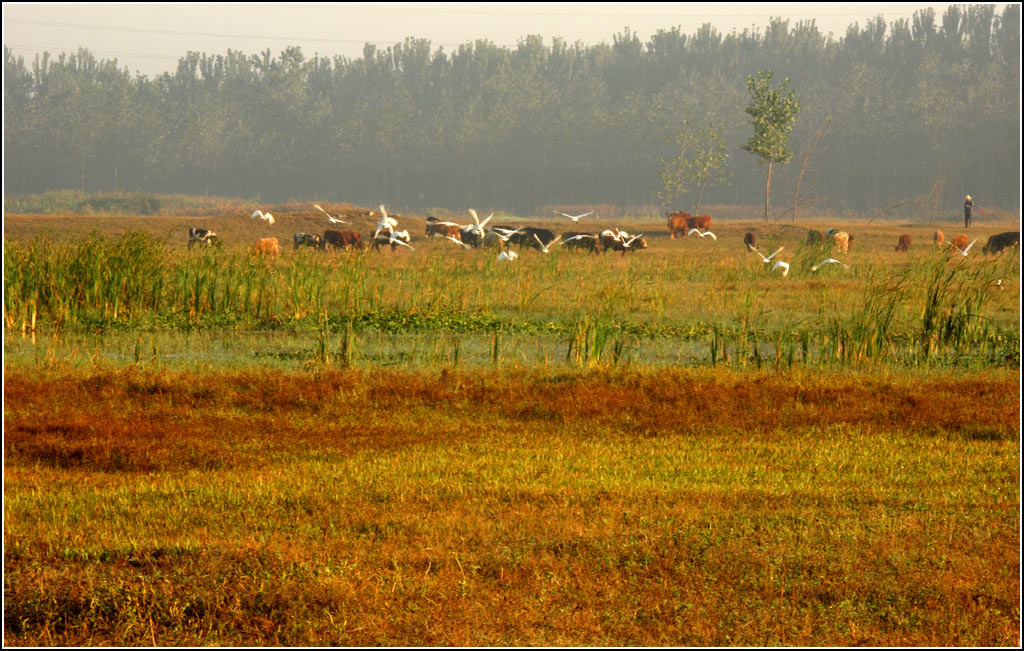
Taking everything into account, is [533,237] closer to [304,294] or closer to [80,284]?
[304,294]

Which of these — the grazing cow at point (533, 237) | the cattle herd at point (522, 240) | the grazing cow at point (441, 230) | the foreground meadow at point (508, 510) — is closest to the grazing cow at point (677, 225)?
the cattle herd at point (522, 240)

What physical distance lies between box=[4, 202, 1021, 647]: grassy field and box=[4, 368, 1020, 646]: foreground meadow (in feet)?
0.08

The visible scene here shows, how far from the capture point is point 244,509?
6684 millimetres

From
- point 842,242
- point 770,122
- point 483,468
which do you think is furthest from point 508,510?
point 770,122

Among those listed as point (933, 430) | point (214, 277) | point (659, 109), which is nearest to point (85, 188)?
point (659, 109)

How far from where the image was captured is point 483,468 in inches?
308

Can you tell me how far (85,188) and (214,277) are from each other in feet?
217

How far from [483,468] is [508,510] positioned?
119 cm

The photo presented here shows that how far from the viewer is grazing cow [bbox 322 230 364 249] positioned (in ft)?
96.5

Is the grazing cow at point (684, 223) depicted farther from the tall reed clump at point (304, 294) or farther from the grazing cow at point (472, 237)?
the tall reed clump at point (304, 294)

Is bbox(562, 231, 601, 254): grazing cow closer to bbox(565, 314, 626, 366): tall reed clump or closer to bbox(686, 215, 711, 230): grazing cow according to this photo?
bbox(686, 215, 711, 230): grazing cow

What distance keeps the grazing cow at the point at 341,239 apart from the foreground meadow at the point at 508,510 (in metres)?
18.3

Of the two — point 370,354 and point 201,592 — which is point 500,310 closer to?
point 370,354

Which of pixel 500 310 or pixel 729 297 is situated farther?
pixel 729 297
